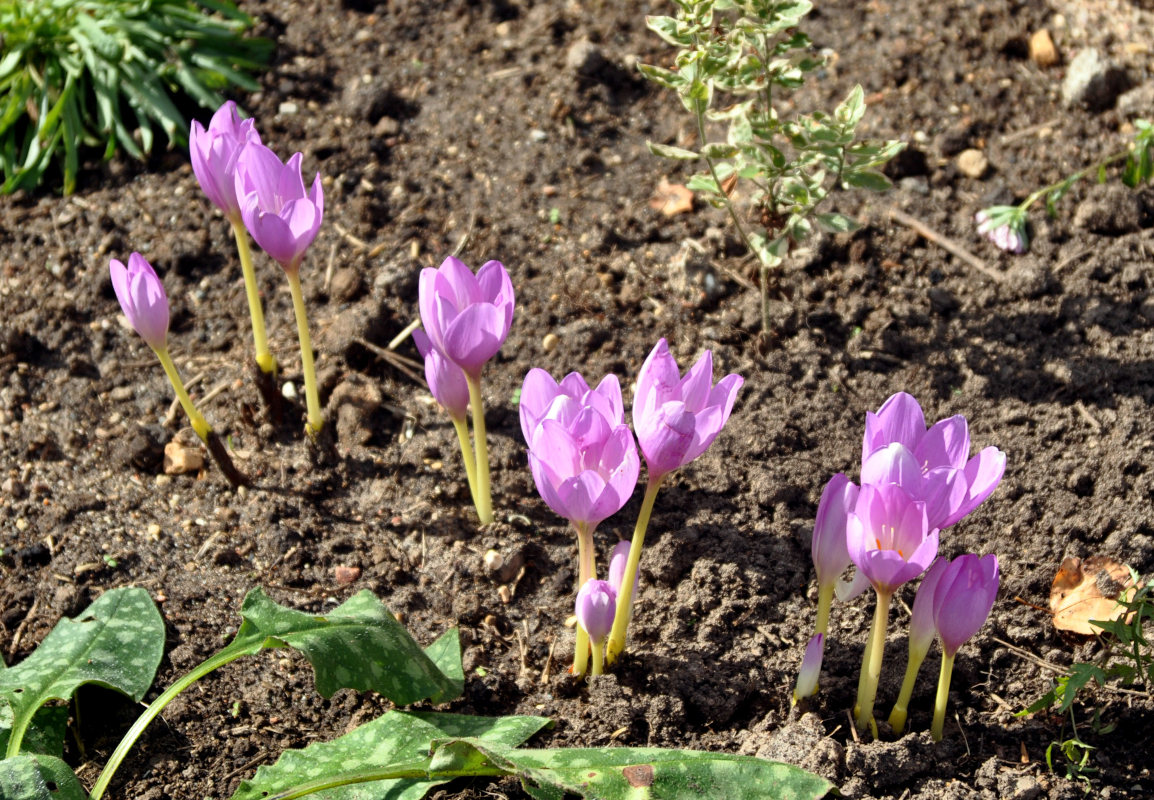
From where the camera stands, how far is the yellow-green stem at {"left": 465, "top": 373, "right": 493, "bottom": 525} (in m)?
2.38

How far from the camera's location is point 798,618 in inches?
94.4

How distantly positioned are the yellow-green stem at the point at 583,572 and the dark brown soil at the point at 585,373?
58mm

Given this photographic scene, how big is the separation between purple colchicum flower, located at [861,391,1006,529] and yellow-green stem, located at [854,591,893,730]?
0.21 meters

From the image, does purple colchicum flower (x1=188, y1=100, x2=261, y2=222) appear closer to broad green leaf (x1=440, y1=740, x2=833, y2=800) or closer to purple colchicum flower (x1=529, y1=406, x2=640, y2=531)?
purple colchicum flower (x1=529, y1=406, x2=640, y2=531)

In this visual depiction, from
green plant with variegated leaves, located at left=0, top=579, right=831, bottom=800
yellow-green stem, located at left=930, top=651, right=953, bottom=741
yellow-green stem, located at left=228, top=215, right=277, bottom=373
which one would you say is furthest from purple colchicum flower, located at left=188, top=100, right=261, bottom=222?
yellow-green stem, located at left=930, top=651, right=953, bottom=741

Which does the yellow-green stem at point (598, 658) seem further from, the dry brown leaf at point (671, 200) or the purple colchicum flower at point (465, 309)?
the dry brown leaf at point (671, 200)

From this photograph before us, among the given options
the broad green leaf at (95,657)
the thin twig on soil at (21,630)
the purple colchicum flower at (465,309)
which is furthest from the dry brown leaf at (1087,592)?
the thin twig on soil at (21,630)

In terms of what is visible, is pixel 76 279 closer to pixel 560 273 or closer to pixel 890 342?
pixel 560 273

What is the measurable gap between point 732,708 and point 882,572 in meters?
0.57

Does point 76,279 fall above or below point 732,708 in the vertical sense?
above

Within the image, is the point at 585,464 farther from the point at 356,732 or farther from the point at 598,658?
the point at 356,732

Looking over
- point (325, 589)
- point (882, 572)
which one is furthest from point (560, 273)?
point (882, 572)

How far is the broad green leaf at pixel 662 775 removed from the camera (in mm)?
1830

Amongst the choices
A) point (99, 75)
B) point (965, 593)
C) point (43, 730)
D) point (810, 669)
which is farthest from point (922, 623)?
point (99, 75)
